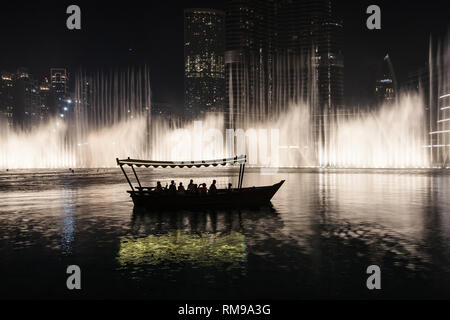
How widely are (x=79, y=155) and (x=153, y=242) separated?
124 m

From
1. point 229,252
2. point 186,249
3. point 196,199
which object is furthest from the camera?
point 196,199

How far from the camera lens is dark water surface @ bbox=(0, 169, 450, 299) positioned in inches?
521

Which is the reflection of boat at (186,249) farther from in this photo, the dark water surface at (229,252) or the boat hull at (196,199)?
the boat hull at (196,199)

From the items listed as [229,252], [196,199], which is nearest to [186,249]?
[229,252]

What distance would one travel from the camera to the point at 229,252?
1775 cm

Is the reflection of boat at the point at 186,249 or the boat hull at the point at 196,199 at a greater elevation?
the boat hull at the point at 196,199

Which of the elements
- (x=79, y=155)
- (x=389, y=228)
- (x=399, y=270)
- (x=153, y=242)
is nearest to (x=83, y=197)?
(x=153, y=242)

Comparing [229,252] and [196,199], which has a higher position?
[196,199]

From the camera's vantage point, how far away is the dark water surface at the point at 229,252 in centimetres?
1323

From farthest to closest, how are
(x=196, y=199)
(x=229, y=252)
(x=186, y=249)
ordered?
(x=196, y=199) → (x=186, y=249) → (x=229, y=252)

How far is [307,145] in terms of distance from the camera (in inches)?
A: 6934

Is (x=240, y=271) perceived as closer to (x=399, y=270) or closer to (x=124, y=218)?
(x=399, y=270)

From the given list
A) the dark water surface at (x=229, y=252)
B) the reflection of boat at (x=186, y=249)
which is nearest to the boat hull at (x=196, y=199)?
the dark water surface at (x=229, y=252)

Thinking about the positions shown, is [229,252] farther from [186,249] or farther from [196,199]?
[196,199]
